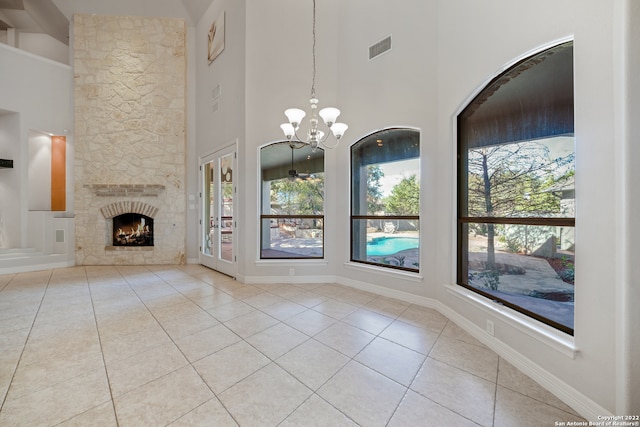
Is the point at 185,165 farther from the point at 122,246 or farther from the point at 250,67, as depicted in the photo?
the point at 250,67

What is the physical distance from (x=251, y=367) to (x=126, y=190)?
236 inches

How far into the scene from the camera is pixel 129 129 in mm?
6094

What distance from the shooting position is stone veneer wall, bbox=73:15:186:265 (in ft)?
19.6

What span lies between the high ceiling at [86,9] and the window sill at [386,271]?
6.52 meters

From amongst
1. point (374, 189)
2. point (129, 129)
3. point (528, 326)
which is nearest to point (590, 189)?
point (528, 326)

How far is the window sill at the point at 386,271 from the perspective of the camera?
357 cm

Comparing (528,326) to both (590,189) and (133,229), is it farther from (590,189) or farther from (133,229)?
(133,229)

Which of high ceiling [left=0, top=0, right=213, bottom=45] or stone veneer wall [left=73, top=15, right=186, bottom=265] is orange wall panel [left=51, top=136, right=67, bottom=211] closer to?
stone veneer wall [left=73, top=15, right=186, bottom=265]

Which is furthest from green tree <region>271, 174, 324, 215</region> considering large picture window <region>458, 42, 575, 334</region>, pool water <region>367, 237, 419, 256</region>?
large picture window <region>458, 42, 575, 334</region>

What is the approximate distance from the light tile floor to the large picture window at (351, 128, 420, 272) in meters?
0.86

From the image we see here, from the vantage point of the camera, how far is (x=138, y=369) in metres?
2.02

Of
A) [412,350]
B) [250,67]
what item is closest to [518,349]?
[412,350]

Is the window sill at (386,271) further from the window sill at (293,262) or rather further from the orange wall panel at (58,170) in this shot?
the orange wall panel at (58,170)

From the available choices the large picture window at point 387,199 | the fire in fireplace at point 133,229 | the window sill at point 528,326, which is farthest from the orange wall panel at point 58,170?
the window sill at point 528,326
